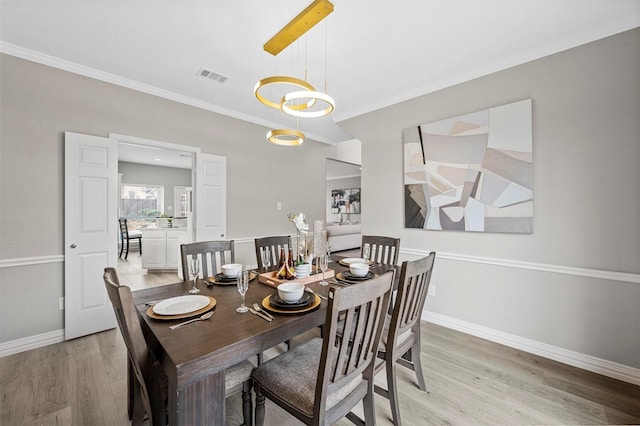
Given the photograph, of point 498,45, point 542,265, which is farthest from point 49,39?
point 542,265

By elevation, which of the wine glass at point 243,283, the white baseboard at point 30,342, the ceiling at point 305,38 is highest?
the ceiling at point 305,38

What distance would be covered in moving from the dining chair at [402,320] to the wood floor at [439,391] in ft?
1.02

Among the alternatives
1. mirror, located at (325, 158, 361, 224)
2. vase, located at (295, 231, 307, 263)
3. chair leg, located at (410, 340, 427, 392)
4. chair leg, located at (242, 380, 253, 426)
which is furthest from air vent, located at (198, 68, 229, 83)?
mirror, located at (325, 158, 361, 224)

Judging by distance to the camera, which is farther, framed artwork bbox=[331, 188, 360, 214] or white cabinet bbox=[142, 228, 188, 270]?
framed artwork bbox=[331, 188, 360, 214]

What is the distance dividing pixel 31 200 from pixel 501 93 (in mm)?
4581

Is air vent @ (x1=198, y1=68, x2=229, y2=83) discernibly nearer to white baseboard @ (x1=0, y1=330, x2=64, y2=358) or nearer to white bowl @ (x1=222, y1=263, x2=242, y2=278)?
white bowl @ (x1=222, y1=263, x2=242, y2=278)

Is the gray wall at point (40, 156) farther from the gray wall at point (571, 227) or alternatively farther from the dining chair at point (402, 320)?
the gray wall at point (571, 227)

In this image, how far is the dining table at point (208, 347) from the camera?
0.92 meters

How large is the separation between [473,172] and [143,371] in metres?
2.99

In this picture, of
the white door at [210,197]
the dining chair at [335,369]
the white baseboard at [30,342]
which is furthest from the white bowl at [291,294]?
the white baseboard at [30,342]

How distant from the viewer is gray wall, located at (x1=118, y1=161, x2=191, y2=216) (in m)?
7.92

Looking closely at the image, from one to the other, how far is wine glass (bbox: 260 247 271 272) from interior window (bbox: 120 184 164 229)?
7740mm

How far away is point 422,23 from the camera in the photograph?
6.80 ft

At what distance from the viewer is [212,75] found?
2.87 m
